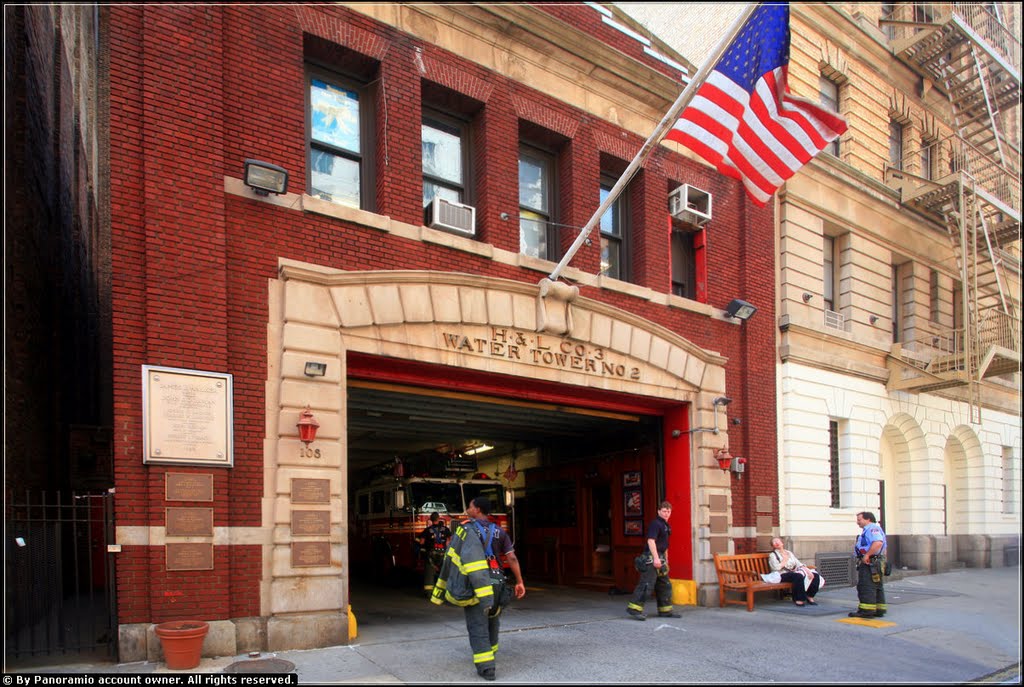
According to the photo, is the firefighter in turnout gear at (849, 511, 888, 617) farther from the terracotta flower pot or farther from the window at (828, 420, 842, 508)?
the terracotta flower pot

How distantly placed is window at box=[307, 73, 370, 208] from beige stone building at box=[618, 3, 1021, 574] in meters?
9.56

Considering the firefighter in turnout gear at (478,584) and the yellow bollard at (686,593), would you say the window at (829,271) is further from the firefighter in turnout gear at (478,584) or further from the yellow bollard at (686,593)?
the firefighter in turnout gear at (478,584)

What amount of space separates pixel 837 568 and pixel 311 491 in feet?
39.3

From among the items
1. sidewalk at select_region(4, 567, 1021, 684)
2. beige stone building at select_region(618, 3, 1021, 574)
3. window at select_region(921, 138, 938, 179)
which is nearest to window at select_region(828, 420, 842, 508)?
beige stone building at select_region(618, 3, 1021, 574)

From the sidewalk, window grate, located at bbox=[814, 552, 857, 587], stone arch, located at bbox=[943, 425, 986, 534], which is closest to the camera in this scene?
the sidewalk

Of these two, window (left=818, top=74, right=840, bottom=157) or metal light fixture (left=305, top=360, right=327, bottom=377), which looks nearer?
metal light fixture (left=305, top=360, right=327, bottom=377)

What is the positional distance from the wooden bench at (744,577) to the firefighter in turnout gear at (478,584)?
21.8 feet

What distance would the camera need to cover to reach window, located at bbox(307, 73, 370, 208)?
445 inches

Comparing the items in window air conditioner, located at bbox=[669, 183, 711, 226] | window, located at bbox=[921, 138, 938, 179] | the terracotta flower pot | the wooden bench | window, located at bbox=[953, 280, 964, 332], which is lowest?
the wooden bench

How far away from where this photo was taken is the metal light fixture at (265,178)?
983 centimetres

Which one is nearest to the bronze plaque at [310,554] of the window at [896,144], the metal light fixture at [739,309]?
the metal light fixture at [739,309]

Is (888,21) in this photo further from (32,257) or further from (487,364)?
(32,257)

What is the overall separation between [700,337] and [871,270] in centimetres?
690

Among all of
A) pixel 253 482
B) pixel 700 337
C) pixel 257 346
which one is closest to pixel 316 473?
pixel 253 482
